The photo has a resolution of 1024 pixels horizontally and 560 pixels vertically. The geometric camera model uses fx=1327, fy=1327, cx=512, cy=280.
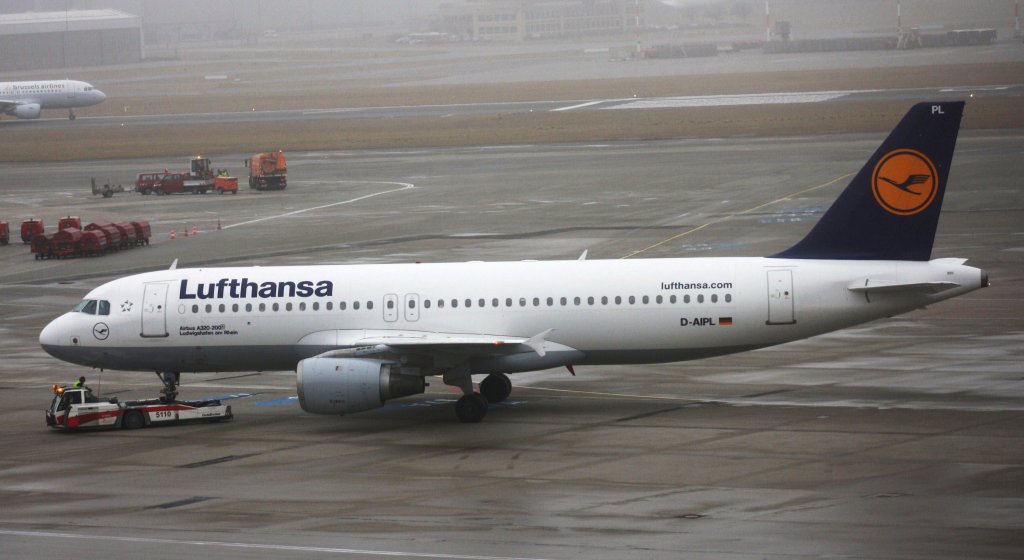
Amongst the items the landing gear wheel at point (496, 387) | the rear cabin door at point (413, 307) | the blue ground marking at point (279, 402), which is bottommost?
the blue ground marking at point (279, 402)

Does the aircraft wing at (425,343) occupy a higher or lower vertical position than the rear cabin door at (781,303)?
lower

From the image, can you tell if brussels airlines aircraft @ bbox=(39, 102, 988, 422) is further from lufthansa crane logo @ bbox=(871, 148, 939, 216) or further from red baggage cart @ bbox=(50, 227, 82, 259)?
red baggage cart @ bbox=(50, 227, 82, 259)

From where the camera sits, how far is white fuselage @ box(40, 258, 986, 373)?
110 ft

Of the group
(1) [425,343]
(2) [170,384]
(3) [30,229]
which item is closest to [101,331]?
(2) [170,384]

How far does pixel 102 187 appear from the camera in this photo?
97.4 m

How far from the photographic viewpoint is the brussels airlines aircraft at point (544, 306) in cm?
3331

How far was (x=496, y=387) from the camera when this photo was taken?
36.3m

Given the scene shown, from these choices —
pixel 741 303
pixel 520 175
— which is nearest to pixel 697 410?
pixel 741 303

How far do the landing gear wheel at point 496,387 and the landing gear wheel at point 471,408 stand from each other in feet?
7.60

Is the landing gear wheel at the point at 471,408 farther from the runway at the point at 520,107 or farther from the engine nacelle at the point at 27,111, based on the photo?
the engine nacelle at the point at 27,111

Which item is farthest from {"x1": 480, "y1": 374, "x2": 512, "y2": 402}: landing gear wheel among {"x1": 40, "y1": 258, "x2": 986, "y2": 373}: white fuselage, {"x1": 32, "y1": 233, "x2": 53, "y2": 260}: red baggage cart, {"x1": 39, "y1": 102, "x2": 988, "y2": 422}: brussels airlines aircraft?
{"x1": 32, "y1": 233, "x2": 53, "y2": 260}: red baggage cart

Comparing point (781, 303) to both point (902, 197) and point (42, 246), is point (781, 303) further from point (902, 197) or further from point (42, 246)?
A: point (42, 246)

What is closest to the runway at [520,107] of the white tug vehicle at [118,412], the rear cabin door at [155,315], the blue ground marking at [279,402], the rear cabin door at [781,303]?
the rear cabin door at [781,303]

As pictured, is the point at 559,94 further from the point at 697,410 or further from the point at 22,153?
the point at 697,410
